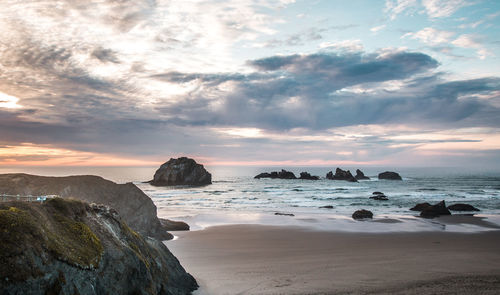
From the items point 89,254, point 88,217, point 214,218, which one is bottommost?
point 214,218

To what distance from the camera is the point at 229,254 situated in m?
15.9

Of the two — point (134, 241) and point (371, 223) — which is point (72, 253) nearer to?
point (134, 241)

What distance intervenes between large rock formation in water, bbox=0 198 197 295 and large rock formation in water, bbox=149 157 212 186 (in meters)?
96.3

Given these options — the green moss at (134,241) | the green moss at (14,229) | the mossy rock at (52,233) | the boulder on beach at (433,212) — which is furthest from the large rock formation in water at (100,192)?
the boulder on beach at (433,212)

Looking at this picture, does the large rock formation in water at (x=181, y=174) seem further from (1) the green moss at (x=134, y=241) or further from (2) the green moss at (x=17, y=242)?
(2) the green moss at (x=17, y=242)

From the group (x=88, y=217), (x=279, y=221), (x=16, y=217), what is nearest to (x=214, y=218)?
(x=279, y=221)

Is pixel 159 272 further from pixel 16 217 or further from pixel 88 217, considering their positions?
pixel 16 217

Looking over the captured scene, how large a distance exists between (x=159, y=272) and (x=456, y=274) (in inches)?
414

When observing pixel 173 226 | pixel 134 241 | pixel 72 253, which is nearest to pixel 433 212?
pixel 173 226

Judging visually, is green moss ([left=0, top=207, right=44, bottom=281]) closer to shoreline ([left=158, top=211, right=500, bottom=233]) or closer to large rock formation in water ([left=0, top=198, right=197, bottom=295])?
large rock formation in water ([left=0, top=198, right=197, bottom=295])

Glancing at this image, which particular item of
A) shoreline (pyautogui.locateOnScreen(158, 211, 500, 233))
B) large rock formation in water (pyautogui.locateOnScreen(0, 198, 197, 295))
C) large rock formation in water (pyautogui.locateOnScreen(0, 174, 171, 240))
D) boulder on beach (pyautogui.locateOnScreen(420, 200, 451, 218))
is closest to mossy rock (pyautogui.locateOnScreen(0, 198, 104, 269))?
large rock formation in water (pyautogui.locateOnScreen(0, 198, 197, 295))

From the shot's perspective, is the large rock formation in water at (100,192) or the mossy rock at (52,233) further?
the large rock formation in water at (100,192)

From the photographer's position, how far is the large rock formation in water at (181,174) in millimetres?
104125

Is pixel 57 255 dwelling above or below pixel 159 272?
above
